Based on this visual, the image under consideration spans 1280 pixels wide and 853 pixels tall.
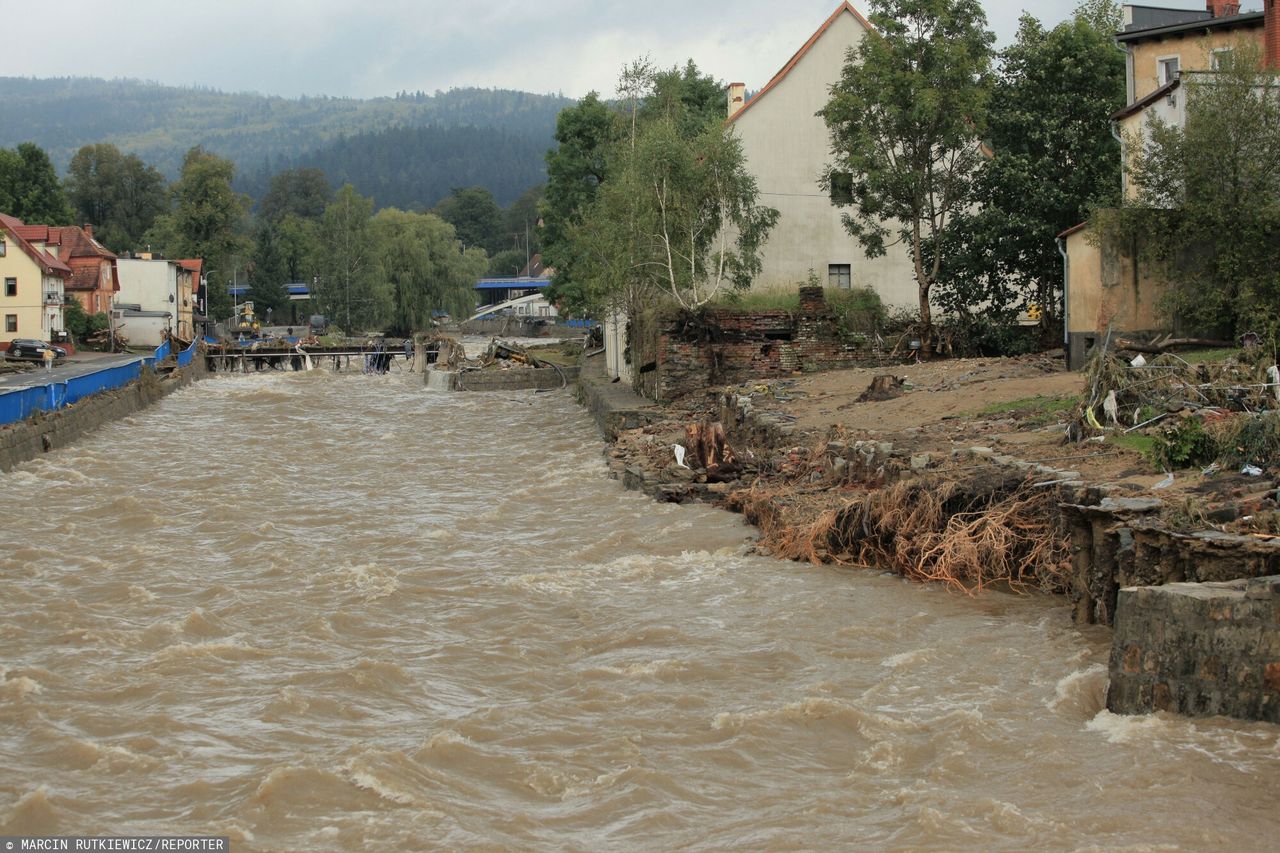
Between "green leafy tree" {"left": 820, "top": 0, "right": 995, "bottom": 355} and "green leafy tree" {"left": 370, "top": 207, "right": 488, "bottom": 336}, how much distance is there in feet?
185

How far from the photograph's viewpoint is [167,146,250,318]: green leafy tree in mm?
91875

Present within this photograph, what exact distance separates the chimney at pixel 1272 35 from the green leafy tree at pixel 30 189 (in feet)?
252

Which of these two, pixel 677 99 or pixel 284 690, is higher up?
pixel 677 99

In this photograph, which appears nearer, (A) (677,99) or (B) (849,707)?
(B) (849,707)

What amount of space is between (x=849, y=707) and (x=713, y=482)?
10436mm

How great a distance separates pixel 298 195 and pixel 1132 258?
146056mm

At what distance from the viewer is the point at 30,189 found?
83.8 m

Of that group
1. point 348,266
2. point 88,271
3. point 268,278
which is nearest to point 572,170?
point 88,271

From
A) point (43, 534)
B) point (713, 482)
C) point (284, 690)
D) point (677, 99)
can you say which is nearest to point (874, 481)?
point (713, 482)

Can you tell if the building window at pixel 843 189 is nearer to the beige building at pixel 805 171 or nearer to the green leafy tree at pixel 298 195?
the beige building at pixel 805 171

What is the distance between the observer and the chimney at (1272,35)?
24.4 m

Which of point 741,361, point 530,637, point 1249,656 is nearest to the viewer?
point 1249,656

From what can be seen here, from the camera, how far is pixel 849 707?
10.3m

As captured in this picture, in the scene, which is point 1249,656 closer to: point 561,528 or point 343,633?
point 343,633
